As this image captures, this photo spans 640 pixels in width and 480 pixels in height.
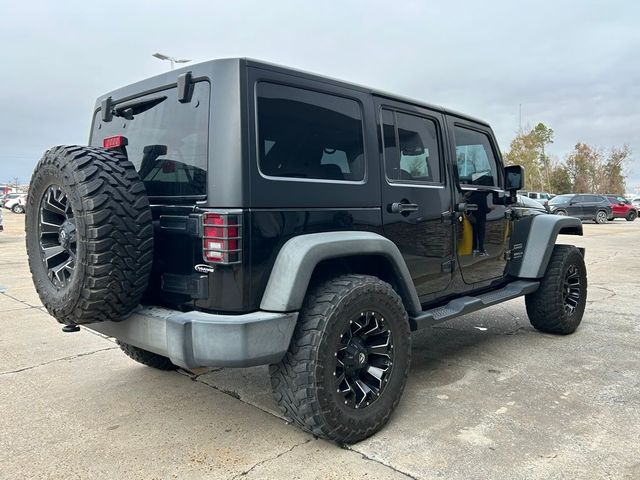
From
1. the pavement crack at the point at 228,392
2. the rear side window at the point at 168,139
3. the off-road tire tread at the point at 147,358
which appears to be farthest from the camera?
the off-road tire tread at the point at 147,358

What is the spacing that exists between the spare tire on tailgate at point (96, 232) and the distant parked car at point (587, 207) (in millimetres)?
27648

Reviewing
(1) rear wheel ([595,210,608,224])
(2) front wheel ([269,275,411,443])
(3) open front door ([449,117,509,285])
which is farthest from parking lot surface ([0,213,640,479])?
(1) rear wheel ([595,210,608,224])

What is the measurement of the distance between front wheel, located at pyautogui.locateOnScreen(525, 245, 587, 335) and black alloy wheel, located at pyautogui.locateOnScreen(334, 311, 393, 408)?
243cm

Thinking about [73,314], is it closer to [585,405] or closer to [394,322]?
[394,322]

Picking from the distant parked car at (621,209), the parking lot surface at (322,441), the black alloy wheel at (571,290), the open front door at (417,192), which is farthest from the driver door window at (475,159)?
the distant parked car at (621,209)

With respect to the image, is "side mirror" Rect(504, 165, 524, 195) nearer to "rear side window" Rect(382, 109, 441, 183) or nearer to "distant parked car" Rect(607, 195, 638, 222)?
"rear side window" Rect(382, 109, 441, 183)

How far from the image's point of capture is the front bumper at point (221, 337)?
2.31 metres

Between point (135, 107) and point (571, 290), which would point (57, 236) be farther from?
point (571, 290)

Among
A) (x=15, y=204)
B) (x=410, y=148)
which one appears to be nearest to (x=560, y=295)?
(x=410, y=148)

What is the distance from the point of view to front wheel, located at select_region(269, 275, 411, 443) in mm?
2506

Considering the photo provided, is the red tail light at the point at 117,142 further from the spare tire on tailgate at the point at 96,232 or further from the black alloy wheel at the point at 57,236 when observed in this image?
the black alloy wheel at the point at 57,236

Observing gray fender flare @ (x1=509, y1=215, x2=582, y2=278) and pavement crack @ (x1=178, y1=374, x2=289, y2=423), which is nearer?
pavement crack @ (x1=178, y1=374, x2=289, y2=423)

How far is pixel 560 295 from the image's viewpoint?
461 centimetres

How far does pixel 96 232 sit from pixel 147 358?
174cm
